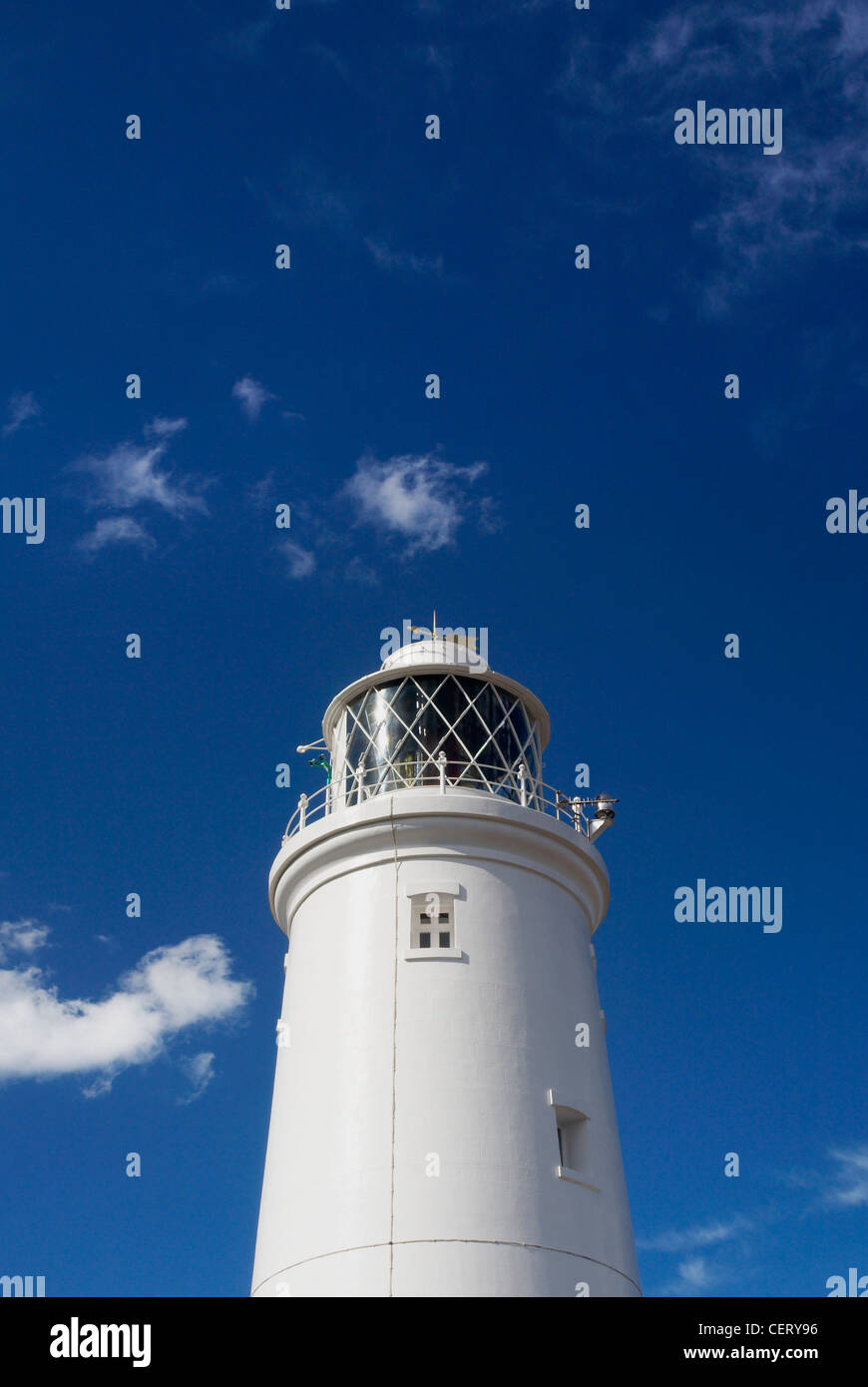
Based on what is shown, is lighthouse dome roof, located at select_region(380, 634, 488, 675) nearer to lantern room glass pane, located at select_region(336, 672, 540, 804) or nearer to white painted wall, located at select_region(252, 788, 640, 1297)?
lantern room glass pane, located at select_region(336, 672, 540, 804)

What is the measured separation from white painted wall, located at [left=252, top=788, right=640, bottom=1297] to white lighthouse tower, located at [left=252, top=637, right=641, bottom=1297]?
0.08 ft

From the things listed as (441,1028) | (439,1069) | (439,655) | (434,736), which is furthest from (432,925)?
(439,655)

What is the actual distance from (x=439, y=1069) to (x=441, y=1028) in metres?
0.51

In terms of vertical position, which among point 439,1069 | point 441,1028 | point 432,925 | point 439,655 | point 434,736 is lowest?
point 439,1069

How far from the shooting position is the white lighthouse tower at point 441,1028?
13914mm

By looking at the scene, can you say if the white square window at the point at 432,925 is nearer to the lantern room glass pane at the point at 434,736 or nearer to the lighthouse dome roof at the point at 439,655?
the lantern room glass pane at the point at 434,736

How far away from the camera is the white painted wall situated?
45.4 feet

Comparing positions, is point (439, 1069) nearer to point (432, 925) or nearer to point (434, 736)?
point (432, 925)

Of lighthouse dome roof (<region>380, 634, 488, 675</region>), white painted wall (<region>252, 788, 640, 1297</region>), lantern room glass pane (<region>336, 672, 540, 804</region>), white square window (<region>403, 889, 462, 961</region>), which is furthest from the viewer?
lighthouse dome roof (<region>380, 634, 488, 675</region>)

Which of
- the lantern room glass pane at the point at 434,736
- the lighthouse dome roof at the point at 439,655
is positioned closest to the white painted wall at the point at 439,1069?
the lantern room glass pane at the point at 434,736

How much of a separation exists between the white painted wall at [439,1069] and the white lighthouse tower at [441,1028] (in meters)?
0.03

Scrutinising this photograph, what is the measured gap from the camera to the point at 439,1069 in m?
14.8

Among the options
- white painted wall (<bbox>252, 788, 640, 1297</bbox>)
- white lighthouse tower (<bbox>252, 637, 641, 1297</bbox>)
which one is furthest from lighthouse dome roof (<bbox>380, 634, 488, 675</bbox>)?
white painted wall (<bbox>252, 788, 640, 1297</bbox>)

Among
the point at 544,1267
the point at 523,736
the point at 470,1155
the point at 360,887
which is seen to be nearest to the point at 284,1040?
the point at 360,887
